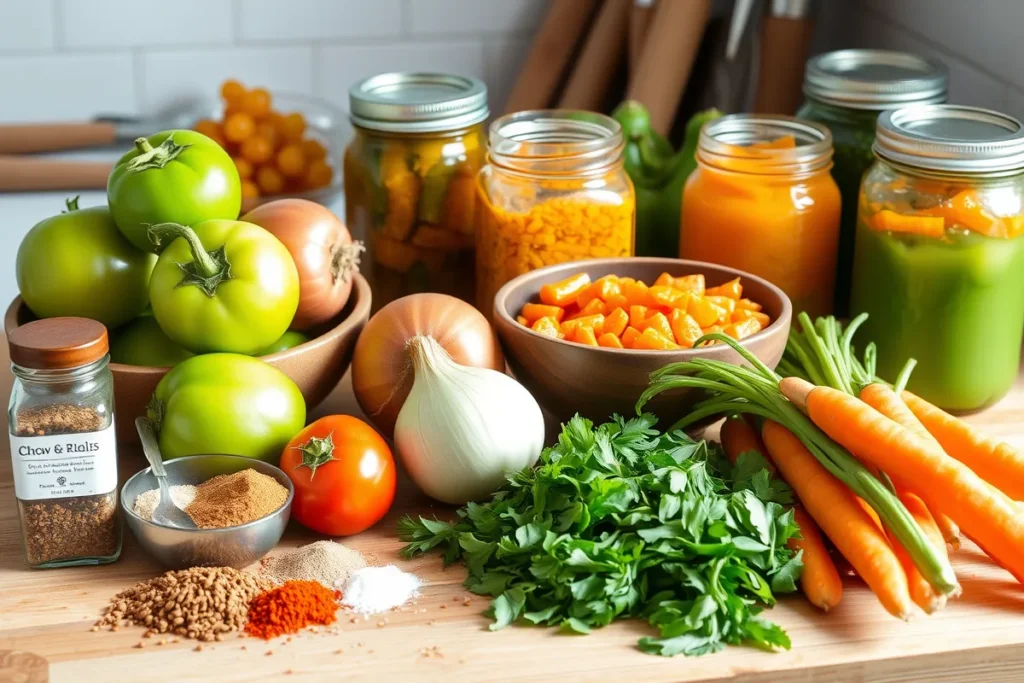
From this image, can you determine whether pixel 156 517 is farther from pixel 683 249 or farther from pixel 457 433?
pixel 683 249

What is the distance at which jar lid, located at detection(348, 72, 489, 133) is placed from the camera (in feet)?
4.66

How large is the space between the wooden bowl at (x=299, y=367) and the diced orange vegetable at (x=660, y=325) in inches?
12.4

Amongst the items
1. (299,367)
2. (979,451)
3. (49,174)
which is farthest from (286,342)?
(49,174)

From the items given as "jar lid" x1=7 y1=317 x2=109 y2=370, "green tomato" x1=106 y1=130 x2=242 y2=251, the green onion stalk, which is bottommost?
the green onion stalk

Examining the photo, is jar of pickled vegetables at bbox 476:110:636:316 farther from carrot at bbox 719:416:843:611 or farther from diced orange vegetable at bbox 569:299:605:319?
carrot at bbox 719:416:843:611

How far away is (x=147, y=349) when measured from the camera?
1239 millimetres

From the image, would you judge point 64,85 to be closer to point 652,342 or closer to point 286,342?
point 286,342

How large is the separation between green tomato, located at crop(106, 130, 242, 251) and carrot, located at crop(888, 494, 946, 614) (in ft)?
2.47

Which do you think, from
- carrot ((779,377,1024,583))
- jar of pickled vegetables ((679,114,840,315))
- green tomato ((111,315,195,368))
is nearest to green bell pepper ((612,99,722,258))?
jar of pickled vegetables ((679,114,840,315))

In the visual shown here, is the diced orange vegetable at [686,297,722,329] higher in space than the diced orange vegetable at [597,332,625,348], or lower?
higher

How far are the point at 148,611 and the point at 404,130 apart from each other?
0.67 m

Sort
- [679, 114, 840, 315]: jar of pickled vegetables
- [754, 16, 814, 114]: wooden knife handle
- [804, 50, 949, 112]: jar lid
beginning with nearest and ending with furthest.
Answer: [679, 114, 840, 315]: jar of pickled vegetables, [804, 50, 949, 112]: jar lid, [754, 16, 814, 114]: wooden knife handle

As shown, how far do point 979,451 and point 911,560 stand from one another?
0.67 feet

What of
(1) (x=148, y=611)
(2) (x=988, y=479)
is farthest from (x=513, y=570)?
(2) (x=988, y=479)
